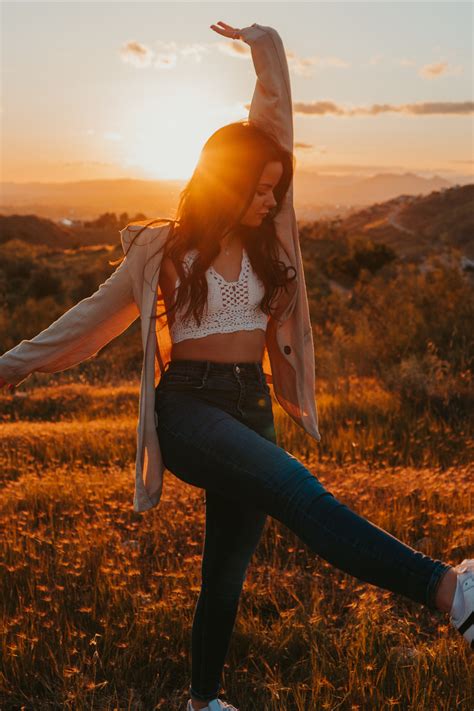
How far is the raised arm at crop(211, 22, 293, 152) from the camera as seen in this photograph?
2.99 m

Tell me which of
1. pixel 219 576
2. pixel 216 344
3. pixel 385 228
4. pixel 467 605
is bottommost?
pixel 219 576

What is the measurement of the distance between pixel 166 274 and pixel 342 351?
921cm

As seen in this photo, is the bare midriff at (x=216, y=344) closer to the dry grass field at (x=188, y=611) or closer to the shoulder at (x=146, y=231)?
the shoulder at (x=146, y=231)

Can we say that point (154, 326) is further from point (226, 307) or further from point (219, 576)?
point (219, 576)

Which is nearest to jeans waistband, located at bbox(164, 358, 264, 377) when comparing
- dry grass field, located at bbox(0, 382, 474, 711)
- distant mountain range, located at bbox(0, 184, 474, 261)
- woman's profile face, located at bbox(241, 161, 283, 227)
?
woman's profile face, located at bbox(241, 161, 283, 227)

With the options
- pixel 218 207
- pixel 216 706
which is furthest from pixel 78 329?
pixel 216 706

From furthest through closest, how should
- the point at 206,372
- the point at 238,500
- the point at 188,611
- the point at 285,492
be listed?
1. the point at 188,611
2. the point at 206,372
3. the point at 238,500
4. the point at 285,492

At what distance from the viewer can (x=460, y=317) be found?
12141 millimetres

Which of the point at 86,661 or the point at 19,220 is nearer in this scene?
the point at 86,661

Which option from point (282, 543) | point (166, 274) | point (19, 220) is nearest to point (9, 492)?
point (282, 543)

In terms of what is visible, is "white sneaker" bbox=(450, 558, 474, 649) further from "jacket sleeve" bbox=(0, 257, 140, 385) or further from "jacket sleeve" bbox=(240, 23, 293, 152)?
"jacket sleeve" bbox=(240, 23, 293, 152)

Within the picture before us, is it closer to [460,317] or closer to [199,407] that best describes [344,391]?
[460,317]

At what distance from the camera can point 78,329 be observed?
116 inches

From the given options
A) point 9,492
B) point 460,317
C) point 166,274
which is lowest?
point 9,492
